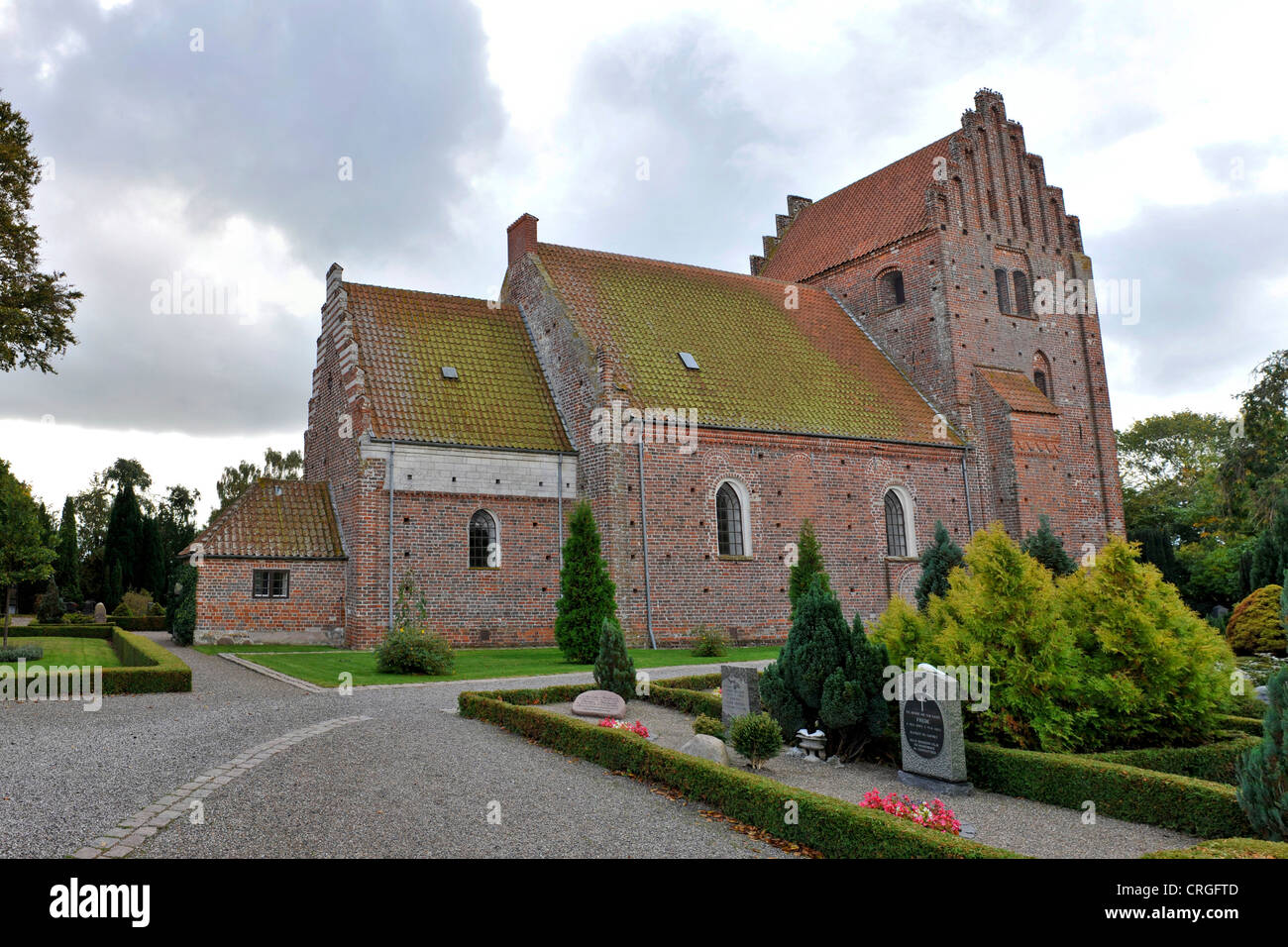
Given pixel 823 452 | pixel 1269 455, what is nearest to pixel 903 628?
pixel 823 452

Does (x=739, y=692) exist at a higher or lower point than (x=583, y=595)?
lower

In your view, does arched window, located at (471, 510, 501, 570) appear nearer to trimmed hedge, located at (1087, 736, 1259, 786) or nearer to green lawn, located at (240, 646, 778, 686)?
green lawn, located at (240, 646, 778, 686)

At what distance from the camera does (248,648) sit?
20078 millimetres

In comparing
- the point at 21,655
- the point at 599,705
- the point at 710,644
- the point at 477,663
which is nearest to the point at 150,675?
the point at 21,655

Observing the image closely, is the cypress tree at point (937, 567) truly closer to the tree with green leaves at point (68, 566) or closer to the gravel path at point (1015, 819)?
the gravel path at point (1015, 819)

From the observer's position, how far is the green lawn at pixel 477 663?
1543 centimetres

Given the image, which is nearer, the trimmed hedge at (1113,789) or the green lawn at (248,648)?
the trimmed hedge at (1113,789)

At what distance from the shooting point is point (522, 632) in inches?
866

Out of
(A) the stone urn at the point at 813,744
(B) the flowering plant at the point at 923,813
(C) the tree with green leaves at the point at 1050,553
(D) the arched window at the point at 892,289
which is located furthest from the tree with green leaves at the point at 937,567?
(D) the arched window at the point at 892,289

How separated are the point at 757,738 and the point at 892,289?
24863 millimetres

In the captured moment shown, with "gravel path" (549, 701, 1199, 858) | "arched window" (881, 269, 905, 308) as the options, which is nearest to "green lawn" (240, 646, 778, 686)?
"gravel path" (549, 701, 1199, 858)

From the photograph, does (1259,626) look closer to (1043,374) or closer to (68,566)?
(1043,374)

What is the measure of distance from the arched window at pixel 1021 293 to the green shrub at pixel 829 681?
2372cm

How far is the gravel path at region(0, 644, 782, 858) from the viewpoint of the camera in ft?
19.4
